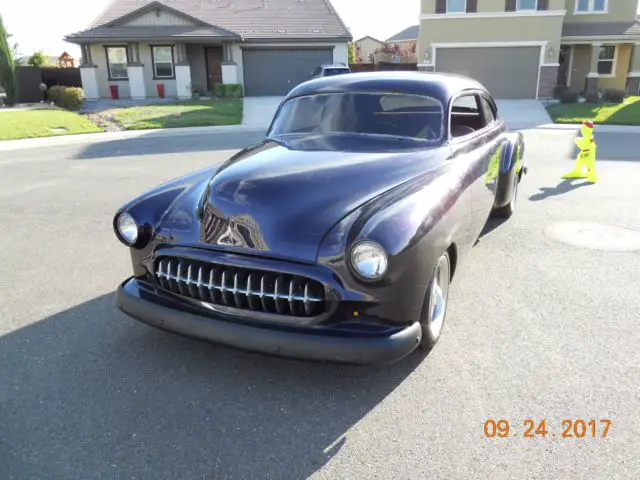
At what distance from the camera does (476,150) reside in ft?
13.9

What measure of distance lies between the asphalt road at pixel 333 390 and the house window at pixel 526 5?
69.1 feet

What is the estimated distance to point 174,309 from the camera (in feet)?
9.69

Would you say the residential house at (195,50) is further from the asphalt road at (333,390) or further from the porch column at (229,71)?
the asphalt road at (333,390)

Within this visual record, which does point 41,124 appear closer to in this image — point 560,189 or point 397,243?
point 560,189

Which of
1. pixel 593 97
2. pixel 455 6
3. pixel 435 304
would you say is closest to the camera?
pixel 435 304

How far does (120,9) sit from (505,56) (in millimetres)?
20254

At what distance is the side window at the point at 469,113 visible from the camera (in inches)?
182

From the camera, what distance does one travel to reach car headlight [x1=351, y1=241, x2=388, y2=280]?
2596 millimetres

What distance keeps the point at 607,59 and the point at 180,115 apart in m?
21.0

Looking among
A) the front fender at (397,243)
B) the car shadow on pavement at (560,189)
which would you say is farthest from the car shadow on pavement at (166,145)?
the front fender at (397,243)

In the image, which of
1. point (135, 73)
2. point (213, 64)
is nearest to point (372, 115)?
point (135, 73)

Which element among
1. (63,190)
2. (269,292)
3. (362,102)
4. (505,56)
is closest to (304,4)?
(505,56)
